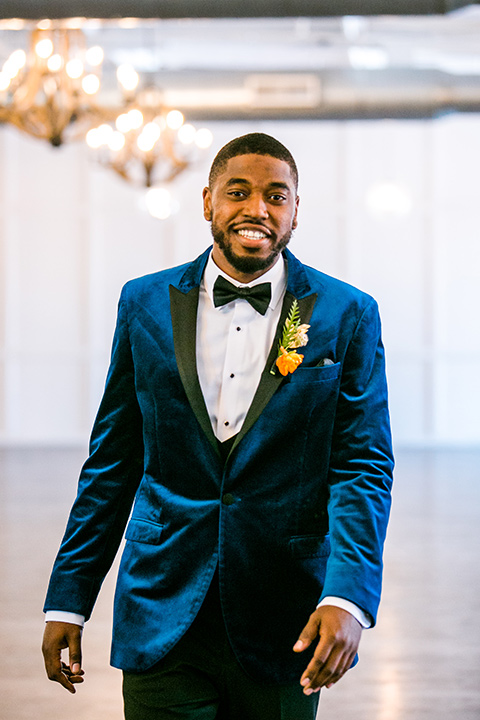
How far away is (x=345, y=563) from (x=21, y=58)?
5.09 metres

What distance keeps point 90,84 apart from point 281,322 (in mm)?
4780

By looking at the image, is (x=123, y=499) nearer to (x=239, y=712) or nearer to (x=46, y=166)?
(x=239, y=712)

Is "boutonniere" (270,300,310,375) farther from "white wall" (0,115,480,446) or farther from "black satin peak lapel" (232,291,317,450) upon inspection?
"white wall" (0,115,480,446)

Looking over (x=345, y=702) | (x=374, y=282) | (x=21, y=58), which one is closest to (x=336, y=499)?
(x=345, y=702)

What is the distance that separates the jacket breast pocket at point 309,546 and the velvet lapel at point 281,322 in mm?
196

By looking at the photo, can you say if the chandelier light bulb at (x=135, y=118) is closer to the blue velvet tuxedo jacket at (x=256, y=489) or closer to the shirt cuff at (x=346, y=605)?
the blue velvet tuxedo jacket at (x=256, y=489)

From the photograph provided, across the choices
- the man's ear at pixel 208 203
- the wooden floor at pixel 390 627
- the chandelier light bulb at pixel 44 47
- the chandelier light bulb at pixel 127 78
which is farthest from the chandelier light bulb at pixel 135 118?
the man's ear at pixel 208 203

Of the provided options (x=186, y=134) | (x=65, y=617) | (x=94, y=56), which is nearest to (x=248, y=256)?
(x=65, y=617)

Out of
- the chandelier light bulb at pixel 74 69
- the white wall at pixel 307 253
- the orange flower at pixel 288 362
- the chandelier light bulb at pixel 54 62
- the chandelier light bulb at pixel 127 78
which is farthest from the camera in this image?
the white wall at pixel 307 253

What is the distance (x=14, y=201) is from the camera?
1109 centimetres

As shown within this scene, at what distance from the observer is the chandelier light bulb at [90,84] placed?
19.4 ft

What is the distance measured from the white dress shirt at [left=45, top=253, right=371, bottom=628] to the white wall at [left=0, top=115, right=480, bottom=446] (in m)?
9.28

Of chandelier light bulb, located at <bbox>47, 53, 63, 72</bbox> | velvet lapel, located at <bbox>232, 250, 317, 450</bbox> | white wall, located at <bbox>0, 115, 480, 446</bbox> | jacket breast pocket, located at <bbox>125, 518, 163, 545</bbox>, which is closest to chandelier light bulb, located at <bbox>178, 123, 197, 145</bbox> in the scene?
chandelier light bulb, located at <bbox>47, 53, 63, 72</bbox>

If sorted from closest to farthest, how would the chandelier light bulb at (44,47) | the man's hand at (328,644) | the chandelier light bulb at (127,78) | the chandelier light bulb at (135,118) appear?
1. the man's hand at (328,644)
2. the chandelier light bulb at (44,47)
3. the chandelier light bulb at (127,78)
4. the chandelier light bulb at (135,118)
